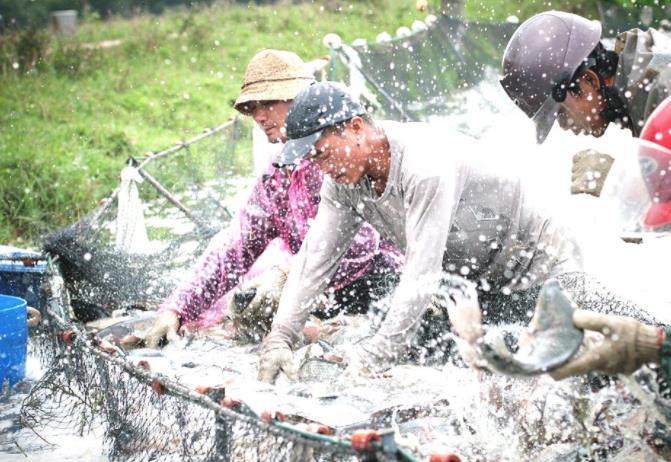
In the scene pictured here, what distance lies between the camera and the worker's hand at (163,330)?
4.61m

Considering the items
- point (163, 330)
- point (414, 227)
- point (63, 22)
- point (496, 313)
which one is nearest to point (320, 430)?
point (414, 227)

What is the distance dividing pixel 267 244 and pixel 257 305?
0.49m

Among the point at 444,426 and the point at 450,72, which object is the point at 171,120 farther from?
the point at 444,426

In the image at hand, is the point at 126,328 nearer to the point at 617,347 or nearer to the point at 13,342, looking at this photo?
the point at 13,342

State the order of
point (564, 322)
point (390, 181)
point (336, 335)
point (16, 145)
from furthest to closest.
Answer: point (16, 145)
point (336, 335)
point (390, 181)
point (564, 322)

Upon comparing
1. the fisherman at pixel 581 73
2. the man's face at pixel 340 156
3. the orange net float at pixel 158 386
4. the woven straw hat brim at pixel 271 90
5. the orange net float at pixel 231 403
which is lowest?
the orange net float at pixel 158 386

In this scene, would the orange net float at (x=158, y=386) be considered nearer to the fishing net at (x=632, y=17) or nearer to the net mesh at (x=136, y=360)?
the net mesh at (x=136, y=360)

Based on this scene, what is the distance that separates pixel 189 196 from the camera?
8195 millimetres

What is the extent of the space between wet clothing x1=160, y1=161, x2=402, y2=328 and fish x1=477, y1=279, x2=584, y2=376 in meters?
2.33

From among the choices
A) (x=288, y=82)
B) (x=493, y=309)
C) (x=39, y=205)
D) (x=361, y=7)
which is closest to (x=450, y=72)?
(x=39, y=205)

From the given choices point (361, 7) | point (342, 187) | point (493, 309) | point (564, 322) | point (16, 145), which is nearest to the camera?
point (564, 322)

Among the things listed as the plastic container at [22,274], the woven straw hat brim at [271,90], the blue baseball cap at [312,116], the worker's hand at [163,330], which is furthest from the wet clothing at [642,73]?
the plastic container at [22,274]

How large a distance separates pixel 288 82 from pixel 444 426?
240cm

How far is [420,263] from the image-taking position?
3.43 meters
